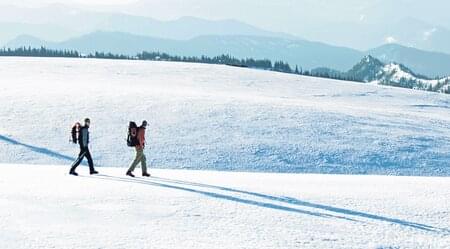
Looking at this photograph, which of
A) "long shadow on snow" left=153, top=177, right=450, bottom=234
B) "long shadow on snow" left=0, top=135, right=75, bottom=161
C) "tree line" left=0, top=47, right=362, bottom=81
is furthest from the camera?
"tree line" left=0, top=47, right=362, bottom=81

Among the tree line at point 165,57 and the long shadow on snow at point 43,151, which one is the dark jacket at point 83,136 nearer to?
the long shadow on snow at point 43,151

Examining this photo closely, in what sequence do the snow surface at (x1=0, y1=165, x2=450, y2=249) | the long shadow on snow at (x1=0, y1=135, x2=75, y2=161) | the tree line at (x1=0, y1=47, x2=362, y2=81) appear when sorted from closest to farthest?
the snow surface at (x1=0, y1=165, x2=450, y2=249) → the long shadow on snow at (x1=0, y1=135, x2=75, y2=161) → the tree line at (x1=0, y1=47, x2=362, y2=81)

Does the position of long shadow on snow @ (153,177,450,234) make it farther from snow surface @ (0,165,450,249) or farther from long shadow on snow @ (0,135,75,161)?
long shadow on snow @ (0,135,75,161)

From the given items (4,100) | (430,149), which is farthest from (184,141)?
(4,100)

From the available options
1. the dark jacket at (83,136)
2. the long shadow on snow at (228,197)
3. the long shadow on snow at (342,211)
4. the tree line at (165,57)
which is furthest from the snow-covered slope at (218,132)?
the tree line at (165,57)

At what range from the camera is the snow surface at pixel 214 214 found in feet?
44.1

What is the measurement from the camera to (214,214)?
49.4ft

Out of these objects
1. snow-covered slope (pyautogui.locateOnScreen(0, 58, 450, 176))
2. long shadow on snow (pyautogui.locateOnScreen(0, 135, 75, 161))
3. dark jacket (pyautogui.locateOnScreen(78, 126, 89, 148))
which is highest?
dark jacket (pyautogui.locateOnScreen(78, 126, 89, 148))

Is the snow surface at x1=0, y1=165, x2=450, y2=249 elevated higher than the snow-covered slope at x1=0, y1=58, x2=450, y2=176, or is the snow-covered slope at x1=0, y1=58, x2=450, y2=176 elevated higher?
the snow surface at x1=0, y1=165, x2=450, y2=249

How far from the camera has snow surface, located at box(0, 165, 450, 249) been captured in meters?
13.4

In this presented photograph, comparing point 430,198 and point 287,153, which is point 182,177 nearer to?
point 430,198

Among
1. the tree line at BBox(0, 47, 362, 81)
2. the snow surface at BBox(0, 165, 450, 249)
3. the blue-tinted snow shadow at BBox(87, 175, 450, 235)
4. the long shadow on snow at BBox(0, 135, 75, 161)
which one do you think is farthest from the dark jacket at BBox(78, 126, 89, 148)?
the tree line at BBox(0, 47, 362, 81)

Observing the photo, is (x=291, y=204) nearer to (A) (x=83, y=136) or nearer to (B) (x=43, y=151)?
(A) (x=83, y=136)

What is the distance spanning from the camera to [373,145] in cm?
4019
